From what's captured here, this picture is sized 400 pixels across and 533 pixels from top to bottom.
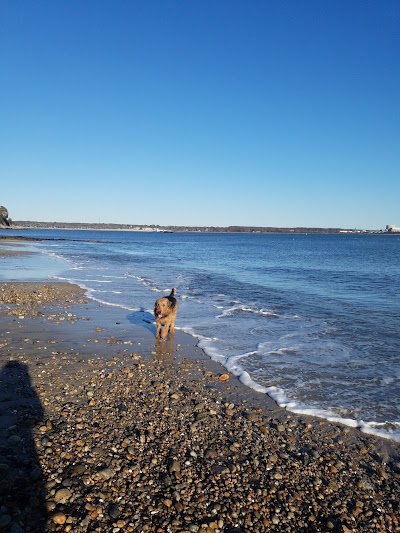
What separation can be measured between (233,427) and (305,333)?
7530 mm

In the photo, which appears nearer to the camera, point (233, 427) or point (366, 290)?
point (233, 427)

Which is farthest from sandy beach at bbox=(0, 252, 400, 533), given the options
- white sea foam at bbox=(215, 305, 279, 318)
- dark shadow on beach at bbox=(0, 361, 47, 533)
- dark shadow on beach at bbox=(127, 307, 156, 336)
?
white sea foam at bbox=(215, 305, 279, 318)

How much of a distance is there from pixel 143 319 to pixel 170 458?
9.14 metres

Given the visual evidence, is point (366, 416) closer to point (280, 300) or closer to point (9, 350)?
point (9, 350)

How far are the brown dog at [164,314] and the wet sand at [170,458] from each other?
244 cm

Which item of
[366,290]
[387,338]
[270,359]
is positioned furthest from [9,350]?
[366,290]

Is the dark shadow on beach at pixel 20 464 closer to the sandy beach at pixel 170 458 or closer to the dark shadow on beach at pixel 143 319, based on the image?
the sandy beach at pixel 170 458

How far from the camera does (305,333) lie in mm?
12906

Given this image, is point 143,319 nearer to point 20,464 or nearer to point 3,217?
point 20,464

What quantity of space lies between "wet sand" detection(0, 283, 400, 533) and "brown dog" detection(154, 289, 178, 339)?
96.0 inches

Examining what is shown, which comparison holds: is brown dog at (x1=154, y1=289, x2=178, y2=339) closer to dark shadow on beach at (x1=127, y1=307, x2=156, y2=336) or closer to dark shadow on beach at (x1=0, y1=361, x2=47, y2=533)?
dark shadow on beach at (x1=127, y1=307, x2=156, y2=336)

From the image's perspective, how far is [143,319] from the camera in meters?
13.9

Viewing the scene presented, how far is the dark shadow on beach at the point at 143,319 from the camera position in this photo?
1281cm

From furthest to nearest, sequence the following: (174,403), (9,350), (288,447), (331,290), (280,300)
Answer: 1. (331,290)
2. (280,300)
3. (9,350)
4. (174,403)
5. (288,447)
